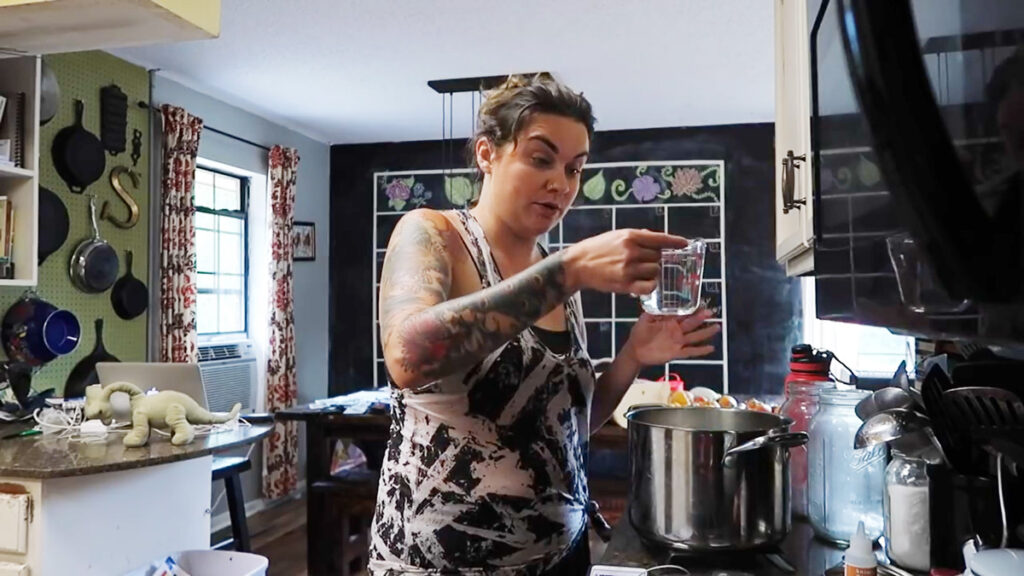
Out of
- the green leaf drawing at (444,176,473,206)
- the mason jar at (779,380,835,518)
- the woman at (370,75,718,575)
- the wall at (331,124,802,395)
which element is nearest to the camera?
the woman at (370,75,718,575)

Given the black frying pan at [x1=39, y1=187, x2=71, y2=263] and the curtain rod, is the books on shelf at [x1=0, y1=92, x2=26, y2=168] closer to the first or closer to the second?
the black frying pan at [x1=39, y1=187, x2=71, y2=263]

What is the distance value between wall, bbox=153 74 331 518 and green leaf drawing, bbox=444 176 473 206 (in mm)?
968

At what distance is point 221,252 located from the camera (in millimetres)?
4520

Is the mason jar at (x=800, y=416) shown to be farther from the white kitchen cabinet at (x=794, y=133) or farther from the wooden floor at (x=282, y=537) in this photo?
the wooden floor at (x=282, y=537)

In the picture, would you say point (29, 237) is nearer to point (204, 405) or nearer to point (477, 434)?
point (204, 405)

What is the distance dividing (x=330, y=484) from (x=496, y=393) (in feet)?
7.57

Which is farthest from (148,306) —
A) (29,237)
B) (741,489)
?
(741,489)

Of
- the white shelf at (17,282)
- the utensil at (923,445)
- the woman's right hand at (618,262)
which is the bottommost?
the utensil at (923,445)

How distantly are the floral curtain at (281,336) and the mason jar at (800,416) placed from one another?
3.68 metres

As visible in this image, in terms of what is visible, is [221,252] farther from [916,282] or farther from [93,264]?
[916,282]

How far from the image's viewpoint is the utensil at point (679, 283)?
3.31 ft

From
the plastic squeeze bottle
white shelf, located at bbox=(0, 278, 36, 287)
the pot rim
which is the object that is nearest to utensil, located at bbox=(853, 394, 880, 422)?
the pot rim

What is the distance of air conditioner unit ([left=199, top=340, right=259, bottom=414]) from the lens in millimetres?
4230

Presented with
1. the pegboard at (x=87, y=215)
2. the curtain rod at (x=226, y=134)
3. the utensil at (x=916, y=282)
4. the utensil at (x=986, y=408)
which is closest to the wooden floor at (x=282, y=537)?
the pegboard at (x=87, y=215)
